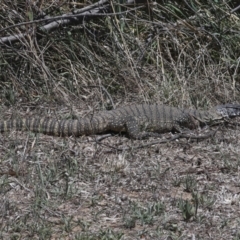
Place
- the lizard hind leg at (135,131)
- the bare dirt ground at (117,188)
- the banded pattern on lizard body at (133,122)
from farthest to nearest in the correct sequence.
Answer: the lizard hind leg at (135,131)
the banded pattern on lizard body at (133,122)
the bare dirt ground at (117,188)

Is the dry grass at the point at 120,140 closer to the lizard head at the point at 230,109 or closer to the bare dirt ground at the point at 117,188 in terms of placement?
the bare dirt ground at the point at 117,188

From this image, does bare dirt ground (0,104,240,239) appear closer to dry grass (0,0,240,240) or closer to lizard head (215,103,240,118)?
dry grass (0,0,240,240)

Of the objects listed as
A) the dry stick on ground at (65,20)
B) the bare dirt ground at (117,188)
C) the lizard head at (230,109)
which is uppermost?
the dry stick on ground at (65,20)

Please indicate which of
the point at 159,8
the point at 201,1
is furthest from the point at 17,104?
the point at 201,1

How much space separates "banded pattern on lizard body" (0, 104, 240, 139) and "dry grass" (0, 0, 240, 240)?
14 centimetres

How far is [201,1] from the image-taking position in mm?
9789

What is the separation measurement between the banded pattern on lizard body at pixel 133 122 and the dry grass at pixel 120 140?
0.45ft

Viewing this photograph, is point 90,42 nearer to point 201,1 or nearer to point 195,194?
point 201,1

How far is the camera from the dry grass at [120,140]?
553cm

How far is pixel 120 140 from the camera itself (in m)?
7.78

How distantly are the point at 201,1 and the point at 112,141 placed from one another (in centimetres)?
303

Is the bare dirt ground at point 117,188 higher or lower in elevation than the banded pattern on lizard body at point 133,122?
lower

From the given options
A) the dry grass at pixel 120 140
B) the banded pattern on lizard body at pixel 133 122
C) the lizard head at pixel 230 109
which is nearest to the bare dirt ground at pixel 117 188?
the dry grass at pixel 120 140

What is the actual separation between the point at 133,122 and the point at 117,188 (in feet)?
5.94
